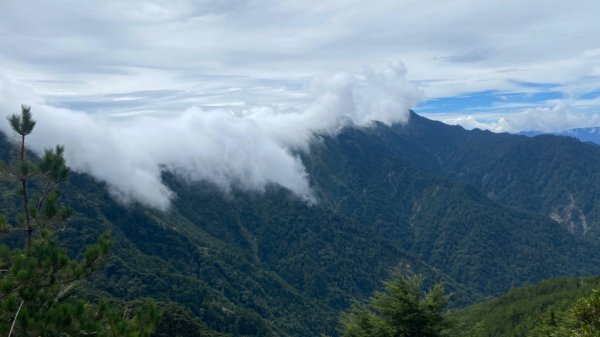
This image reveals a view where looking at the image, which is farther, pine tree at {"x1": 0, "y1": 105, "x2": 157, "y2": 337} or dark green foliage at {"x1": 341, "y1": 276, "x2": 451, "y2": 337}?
dark green foliage at {"x1": 341, "y1": 276, "x2": 451, "y2": 337}

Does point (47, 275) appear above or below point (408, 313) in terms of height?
above

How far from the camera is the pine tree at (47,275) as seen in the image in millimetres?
20734

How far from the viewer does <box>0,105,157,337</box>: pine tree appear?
2073cm

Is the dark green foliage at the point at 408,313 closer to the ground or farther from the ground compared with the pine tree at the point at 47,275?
closer to the ground

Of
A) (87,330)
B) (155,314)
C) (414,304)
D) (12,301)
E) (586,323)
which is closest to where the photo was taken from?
(12,301)

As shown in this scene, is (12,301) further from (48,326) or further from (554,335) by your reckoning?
(554,335)

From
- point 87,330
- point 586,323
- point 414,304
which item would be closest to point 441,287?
point 414,304

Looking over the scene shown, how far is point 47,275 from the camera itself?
74.2 feet

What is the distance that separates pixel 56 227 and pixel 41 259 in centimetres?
373

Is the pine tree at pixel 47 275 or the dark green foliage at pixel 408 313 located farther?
the dark green foliage at pixel 408 313

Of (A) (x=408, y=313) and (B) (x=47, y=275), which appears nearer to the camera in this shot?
(B) (x=47, y=275)

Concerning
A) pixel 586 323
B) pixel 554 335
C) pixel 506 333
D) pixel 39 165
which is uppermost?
pixel 39 165

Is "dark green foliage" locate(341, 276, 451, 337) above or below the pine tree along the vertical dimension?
below

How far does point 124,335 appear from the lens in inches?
828
